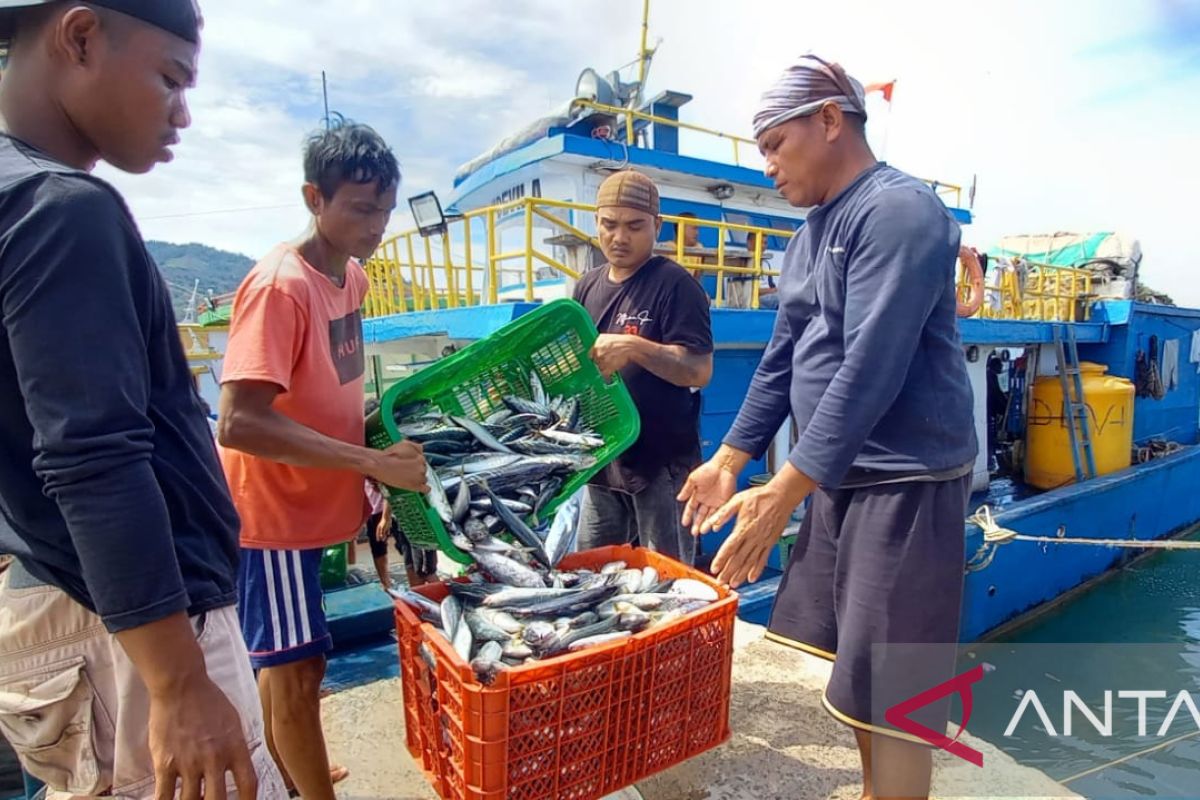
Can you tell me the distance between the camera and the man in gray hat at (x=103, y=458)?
1.01m

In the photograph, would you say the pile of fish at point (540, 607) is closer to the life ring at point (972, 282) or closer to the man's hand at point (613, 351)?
the man's hand at point (613, 351)

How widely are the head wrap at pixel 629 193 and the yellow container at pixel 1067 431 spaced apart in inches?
410

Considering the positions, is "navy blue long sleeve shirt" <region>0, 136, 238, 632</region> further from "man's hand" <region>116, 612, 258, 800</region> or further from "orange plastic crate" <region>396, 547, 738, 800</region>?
"orange plastic crate" <region>396, 547, 738, 800</region>

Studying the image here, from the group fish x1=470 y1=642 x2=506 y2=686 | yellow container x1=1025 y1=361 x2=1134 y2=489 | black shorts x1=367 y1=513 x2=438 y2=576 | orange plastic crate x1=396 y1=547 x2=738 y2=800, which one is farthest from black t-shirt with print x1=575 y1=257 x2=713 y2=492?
yellow container x1=1025 y1=361 x2=1134 y2=489

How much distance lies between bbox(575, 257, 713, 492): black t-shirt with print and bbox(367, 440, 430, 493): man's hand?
127 centimetres

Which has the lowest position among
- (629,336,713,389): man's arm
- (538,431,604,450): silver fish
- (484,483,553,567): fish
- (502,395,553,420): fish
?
(484,483,553,567): fish

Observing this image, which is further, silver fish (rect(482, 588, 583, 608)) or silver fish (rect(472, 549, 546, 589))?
silver fish (rect(472, 549, 546, 589))

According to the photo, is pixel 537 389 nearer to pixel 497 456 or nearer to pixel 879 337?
pixel 497 456

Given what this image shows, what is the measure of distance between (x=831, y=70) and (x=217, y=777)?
2.26 metres

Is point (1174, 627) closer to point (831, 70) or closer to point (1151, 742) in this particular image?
point (1151, 742)

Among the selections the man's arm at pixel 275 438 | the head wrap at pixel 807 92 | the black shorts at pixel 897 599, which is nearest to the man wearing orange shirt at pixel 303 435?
the man's arm at pixel 275 438

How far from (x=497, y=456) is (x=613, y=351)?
0.66m

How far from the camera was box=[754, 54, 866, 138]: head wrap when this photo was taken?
1976mm

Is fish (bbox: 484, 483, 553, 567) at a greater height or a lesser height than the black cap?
lesser
